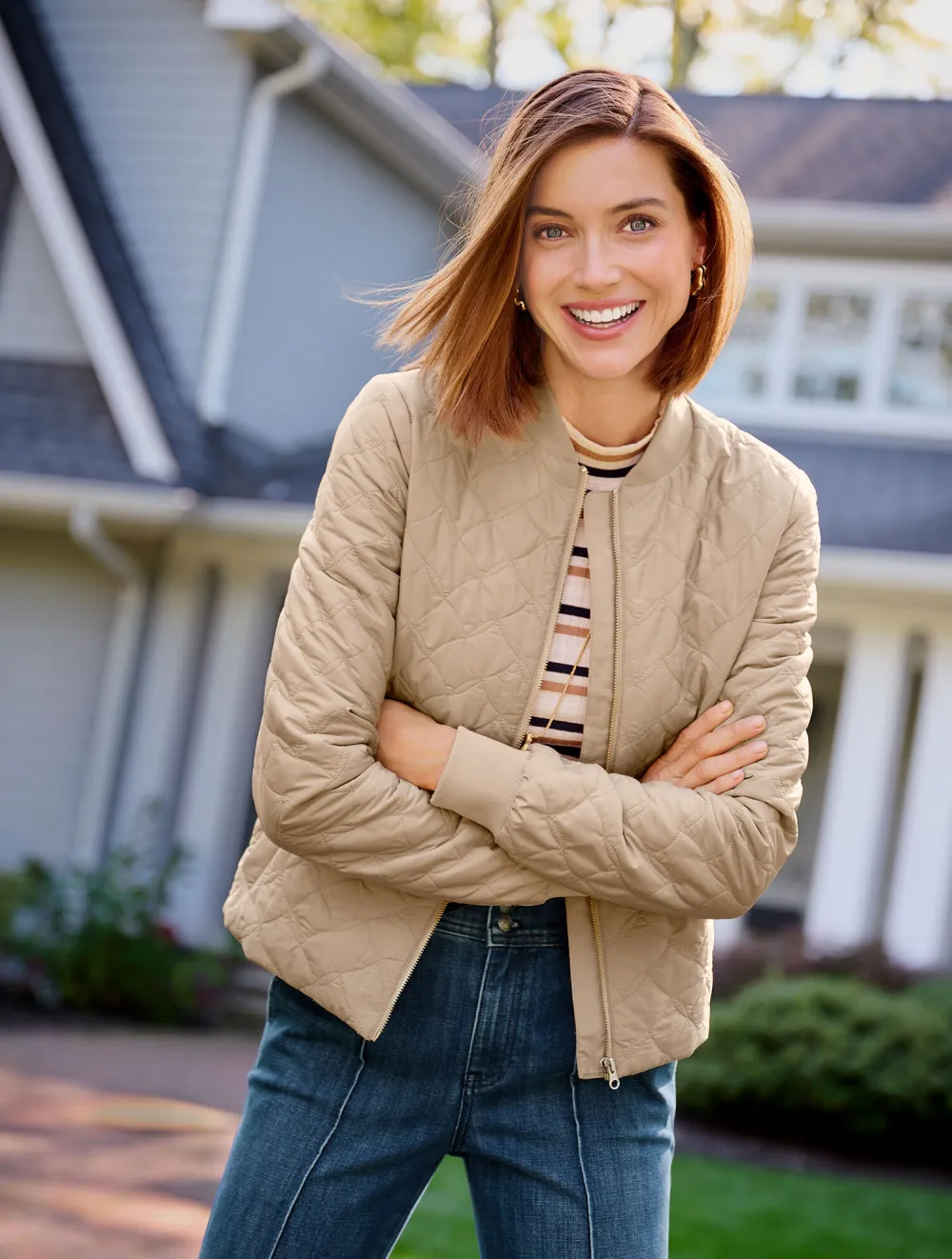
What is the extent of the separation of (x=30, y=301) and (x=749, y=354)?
18.3ft

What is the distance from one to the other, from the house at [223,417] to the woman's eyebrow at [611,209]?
756cm

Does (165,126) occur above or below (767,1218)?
above

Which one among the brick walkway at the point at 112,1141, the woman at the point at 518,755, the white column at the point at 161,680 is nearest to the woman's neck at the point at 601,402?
the woman at the point at 518,755

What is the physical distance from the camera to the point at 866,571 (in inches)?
373

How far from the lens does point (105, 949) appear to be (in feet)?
30.1

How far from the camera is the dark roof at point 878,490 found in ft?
31.9

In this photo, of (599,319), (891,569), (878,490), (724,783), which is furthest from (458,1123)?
→ (878,490)

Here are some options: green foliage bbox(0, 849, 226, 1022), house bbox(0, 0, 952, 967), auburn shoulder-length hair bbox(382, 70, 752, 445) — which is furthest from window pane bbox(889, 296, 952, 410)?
auburn shoulder-length hair bbox(382, 70, 752, 445)

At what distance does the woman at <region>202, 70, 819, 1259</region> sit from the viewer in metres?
2.08

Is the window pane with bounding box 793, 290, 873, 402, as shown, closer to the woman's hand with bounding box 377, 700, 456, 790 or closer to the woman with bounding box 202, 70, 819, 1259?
the woman with bounding box 202, 70, 819, 1259

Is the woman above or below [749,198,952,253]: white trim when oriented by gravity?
below

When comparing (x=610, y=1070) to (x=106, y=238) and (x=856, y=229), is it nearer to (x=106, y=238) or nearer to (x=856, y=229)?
(x=106, y=238)

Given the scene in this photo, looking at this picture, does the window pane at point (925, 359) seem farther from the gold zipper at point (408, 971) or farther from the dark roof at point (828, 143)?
the gold zipper at point (408, 971)

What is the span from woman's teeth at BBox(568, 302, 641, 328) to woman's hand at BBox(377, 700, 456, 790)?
0.59 m
